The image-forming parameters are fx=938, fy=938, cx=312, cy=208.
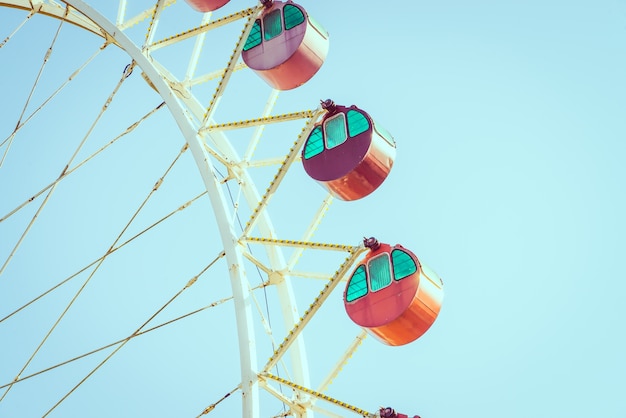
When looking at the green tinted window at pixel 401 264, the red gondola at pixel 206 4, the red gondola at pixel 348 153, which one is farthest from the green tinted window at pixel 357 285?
the red gondola at pixel 206 4

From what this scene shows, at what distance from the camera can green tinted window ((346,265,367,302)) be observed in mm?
10773

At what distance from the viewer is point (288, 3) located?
40.1ft

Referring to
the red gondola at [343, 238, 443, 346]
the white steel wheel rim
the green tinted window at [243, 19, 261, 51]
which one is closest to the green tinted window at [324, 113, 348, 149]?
the white steel wheel rim

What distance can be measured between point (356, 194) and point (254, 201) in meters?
1.63

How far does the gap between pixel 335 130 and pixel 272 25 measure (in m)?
1.73

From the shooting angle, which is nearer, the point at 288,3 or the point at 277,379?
the point at 277,379

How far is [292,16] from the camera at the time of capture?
1201cm

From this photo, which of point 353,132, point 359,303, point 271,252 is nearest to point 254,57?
point 353,132

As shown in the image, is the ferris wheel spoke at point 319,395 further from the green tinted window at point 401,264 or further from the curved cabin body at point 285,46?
the curved cabin body at point 285,46

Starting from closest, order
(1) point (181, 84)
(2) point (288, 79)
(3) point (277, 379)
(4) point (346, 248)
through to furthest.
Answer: (3) point (277, 379)
(4) point (346, 248)
(2) point (288, 79)
(1) point (181, 84)

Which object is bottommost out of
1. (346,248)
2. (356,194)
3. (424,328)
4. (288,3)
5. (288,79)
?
(424,328)

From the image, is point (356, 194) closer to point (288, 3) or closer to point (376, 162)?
point (376, 162)

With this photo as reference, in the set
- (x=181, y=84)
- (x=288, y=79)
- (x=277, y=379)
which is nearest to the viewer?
(x=277, y=379)

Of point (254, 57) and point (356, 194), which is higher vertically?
point (254, 57)
